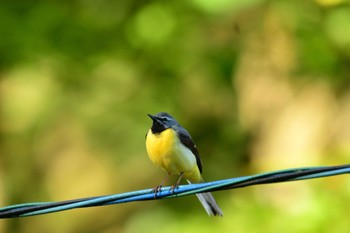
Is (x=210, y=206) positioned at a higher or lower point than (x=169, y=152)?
lower

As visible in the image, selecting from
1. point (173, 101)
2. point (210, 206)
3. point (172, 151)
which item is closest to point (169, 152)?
point (172, 151)

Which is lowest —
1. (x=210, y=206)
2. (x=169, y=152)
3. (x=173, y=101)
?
(x=210, y=206)

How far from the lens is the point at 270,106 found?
11.5 metres

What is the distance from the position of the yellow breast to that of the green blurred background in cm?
290

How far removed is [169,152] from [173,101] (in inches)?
229

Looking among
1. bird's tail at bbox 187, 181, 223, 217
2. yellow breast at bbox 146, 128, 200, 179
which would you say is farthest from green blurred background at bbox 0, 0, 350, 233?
yellow breast at bbox 146, 128, 200, 179

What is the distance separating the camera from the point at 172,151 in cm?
639

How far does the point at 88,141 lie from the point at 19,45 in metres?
2.49

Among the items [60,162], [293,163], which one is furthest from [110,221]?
[293,163]

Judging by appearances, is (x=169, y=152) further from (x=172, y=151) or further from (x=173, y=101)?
(x=173, y=101)

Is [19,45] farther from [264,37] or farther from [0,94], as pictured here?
[264,37]

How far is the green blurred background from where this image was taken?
10258mm

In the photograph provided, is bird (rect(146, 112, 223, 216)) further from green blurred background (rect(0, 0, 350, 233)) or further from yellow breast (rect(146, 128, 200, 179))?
green blurred background (rect(0, 0, 350, 233))

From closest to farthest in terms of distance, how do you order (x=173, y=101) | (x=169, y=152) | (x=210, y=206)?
1. (x=169, y=152)
2. (x=210, y=206)
3. (x=173, y=101)
